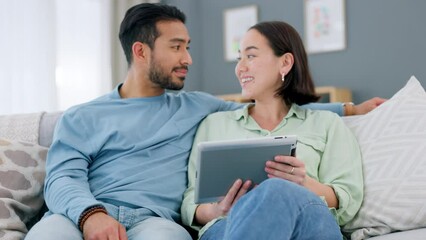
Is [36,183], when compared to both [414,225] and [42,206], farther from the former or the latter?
[414,225]

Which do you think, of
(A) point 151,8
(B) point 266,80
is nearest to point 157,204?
(B) point 266,80

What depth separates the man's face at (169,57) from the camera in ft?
5.80

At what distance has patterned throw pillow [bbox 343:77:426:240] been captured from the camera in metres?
1.39

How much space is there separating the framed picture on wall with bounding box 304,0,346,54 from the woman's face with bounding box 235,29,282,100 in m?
2.47

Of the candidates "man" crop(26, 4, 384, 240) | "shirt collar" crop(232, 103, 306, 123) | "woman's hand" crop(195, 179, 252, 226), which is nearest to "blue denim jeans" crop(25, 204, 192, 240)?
"man" crop(26, 4, 384, 240)

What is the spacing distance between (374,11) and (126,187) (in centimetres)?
296

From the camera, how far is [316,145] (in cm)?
155

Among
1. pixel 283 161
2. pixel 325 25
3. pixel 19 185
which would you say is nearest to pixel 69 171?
pixel 19 185

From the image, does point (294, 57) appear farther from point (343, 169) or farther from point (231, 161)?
point (231, 161)

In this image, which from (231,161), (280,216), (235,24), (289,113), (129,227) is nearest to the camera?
(280,216)

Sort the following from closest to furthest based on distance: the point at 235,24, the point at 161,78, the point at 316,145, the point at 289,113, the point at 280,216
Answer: the point at 280,216 < the point at 316,145 < the point at 289,113 < the point at 161,78 < the point at 235,24

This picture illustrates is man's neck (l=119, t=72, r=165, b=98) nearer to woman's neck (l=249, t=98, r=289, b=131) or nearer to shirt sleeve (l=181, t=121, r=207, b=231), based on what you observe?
shirt sleeve (l=181, t=121, r=207, b=231)

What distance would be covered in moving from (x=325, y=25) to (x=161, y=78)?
2596 millimetres

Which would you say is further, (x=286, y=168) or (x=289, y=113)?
(x=289, y=113)
